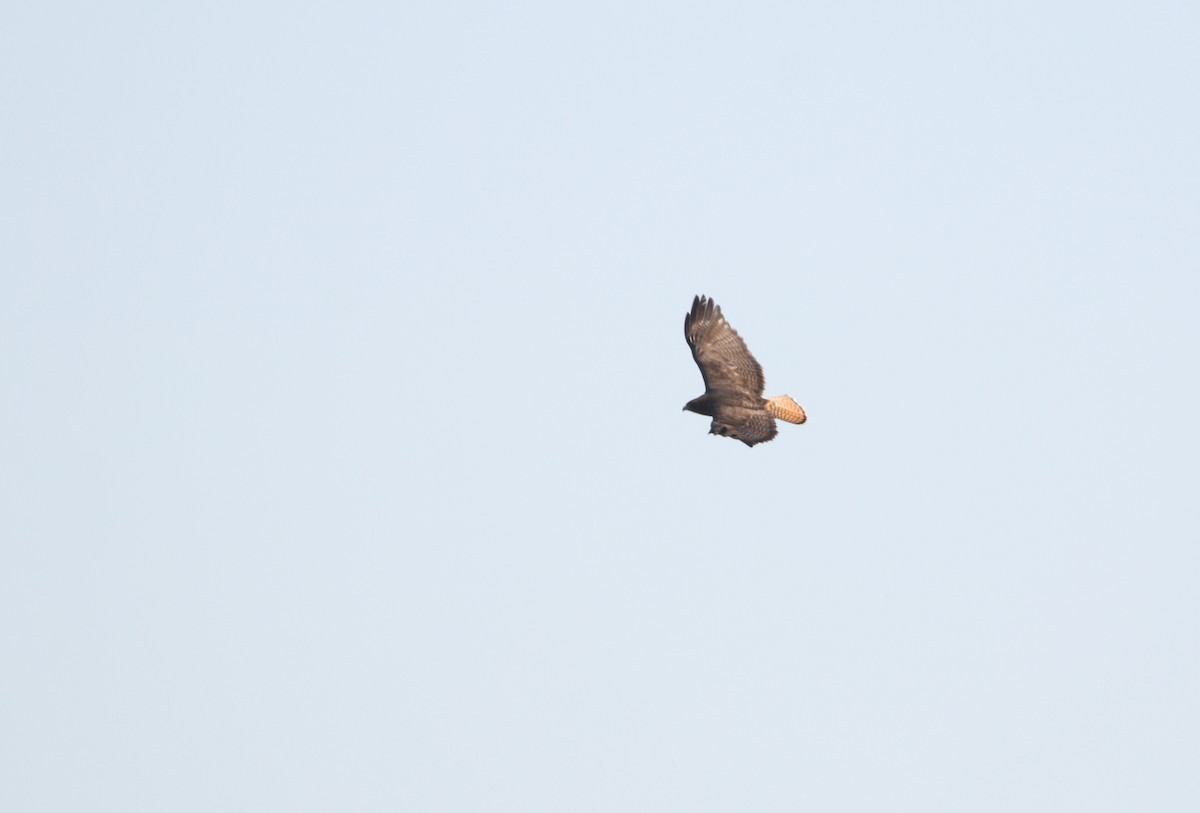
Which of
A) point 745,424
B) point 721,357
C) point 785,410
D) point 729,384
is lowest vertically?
point 745,424

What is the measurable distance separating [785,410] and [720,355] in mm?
1751

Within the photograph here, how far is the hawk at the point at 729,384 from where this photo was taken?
80.0ft

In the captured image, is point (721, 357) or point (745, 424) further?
point (721, 357)

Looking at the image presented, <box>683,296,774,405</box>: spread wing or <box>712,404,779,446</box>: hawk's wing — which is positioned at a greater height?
<box>683,296,774,405</box>: spread wing

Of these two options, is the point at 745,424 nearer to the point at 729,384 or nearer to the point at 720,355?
the point at 729,384

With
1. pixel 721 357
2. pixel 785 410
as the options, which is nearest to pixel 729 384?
pixel 721 357

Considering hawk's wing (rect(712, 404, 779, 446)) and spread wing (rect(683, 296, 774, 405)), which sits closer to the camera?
hawk's wing (rect(712, 404, 779, 446))

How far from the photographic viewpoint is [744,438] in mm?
24234

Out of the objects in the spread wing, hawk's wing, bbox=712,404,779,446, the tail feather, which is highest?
the spread wing

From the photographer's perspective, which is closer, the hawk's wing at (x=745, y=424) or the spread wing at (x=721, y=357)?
the hawk's wing at (x=745, y=424)

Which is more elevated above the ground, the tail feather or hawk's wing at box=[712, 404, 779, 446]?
the tail feather

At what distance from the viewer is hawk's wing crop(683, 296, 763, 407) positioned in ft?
81.4

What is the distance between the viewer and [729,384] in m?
24.9

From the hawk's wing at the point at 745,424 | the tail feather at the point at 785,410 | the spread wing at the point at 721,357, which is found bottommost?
the hawk's wing at the point at 745,424
